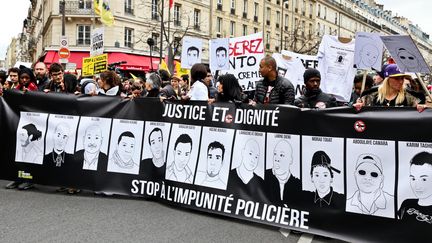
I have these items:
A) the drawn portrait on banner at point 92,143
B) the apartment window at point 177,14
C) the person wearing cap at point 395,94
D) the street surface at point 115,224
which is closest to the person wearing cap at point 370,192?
the street surface at point 115,224

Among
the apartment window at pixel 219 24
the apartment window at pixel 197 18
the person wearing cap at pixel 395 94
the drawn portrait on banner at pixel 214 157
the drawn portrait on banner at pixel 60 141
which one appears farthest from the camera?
the apartment window at pixel 219 24

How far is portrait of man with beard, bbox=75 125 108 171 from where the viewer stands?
6367mm

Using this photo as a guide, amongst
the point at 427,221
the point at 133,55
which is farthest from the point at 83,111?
the point at 133,55

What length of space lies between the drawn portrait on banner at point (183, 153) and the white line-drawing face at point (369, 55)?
3.91 m

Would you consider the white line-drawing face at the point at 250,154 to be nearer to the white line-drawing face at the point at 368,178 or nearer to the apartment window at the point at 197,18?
the white line-drawing face at the point at 368,178

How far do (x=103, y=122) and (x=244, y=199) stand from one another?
241 centimetres

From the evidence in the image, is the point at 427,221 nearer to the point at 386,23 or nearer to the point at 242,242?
the point at 242,242

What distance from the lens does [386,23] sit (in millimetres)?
109188

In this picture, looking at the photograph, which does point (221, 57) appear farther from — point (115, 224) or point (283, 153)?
point (115, 224)

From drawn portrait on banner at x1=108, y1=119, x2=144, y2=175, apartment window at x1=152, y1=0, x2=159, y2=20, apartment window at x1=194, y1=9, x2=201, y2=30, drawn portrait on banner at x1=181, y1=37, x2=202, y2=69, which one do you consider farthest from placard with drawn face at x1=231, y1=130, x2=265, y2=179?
apartment window at x1=194, y1=9, x2=201, y2=30

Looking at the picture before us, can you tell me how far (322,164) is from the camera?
4777mm

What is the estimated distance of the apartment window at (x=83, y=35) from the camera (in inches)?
1366

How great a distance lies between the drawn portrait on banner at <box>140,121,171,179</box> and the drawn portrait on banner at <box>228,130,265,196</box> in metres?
1.08

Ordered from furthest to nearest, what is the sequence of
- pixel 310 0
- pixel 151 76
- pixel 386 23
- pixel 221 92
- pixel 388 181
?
1. pixel 386 23
2. pixel 310 0
3. pixel 151 76
4. pixel 221 92
5. pixel 388 181
